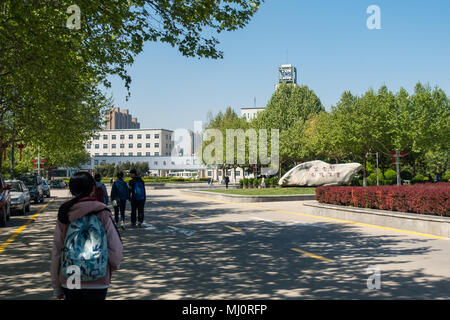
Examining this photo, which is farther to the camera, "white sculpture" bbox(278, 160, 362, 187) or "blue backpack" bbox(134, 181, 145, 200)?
Result: "white sculpture" bbox(278, 160, 362, 187)

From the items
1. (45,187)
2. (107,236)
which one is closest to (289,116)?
(45,187)

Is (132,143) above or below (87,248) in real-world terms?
above

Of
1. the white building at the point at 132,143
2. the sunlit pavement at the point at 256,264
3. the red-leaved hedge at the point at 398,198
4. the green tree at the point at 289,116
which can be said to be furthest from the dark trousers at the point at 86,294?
the white building at the point at 132,143

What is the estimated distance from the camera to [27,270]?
796 cm

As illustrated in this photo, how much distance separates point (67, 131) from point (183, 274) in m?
17.7

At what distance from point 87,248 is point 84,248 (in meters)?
0.02

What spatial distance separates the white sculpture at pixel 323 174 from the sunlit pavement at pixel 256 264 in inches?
1029

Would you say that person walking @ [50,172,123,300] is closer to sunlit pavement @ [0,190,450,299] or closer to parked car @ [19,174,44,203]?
sunlit pavement @ [0,190,450,299]

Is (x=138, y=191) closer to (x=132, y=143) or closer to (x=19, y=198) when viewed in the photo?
(x=19, y=198)

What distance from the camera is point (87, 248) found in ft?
11.4

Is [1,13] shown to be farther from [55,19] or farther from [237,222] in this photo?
[237,222]

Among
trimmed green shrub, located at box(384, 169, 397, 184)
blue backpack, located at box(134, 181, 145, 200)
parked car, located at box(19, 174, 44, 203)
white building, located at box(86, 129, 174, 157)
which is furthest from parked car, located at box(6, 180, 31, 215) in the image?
white building, located at box(86, 129, 174, 157)

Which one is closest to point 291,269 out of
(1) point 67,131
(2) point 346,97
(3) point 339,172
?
(1) point 67,131

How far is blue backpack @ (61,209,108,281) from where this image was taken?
3.46 meters
